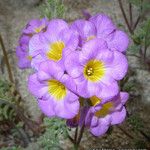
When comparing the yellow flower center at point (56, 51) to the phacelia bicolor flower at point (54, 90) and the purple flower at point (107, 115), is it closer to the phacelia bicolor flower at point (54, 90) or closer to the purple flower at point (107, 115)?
→ the phacelia bicolor flower at point (54, 90)

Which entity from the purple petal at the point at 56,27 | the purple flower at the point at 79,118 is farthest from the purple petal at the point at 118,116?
the purple petal at the point at 56,27

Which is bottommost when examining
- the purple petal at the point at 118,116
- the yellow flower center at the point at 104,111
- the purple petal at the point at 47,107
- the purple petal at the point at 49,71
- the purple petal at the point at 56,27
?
the purple petal at the point at 118,116

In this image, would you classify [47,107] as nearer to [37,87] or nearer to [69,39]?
[37,87]

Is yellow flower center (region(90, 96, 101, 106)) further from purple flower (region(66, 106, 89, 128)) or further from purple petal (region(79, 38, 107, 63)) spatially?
purple petal (region(79, 38, 107, 63))

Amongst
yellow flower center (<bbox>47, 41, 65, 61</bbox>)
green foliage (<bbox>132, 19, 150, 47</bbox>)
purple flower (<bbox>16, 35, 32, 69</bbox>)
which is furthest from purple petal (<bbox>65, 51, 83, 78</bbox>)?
green foliage (<bbox>132, 19, 150, 47</bbox>)

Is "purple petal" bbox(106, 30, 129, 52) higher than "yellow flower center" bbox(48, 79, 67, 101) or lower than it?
Result: higher

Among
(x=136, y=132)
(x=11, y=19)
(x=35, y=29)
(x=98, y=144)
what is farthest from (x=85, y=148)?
(x=11, y=19)

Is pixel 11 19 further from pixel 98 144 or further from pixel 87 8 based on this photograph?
pixel 98 144
